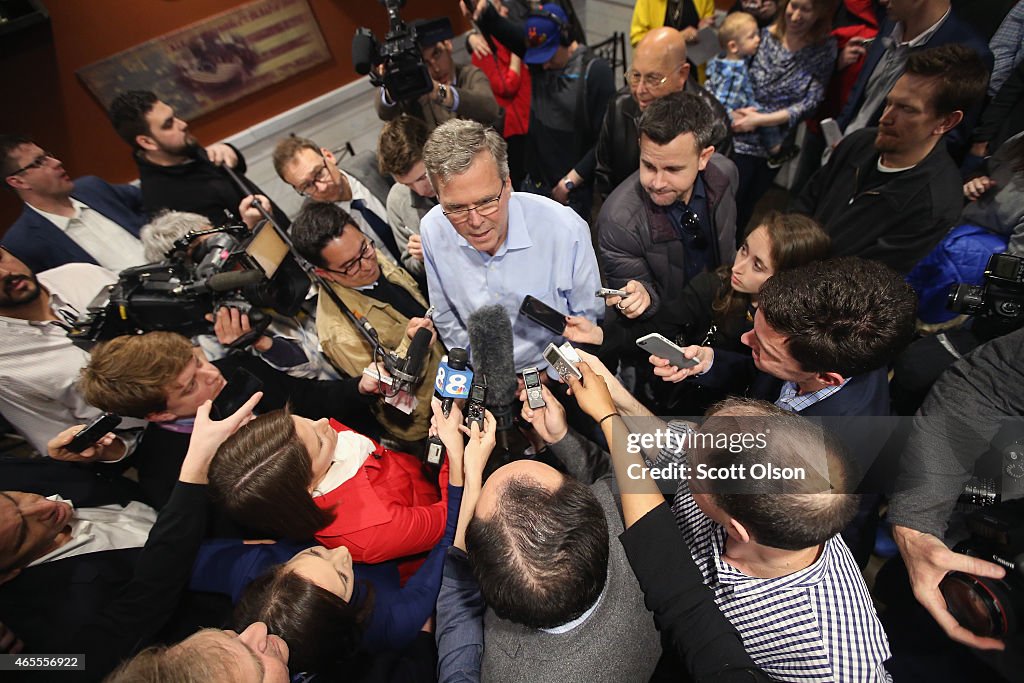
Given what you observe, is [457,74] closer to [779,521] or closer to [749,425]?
[749,425]

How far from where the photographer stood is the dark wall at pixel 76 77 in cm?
322

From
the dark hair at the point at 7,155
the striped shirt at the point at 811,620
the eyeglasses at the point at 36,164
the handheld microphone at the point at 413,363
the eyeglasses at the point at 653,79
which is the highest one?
the dark hair at the point at 7,155

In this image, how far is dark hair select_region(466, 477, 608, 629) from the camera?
106 centimetres

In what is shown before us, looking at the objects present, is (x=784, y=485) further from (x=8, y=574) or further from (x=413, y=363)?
(x=8, y=574)

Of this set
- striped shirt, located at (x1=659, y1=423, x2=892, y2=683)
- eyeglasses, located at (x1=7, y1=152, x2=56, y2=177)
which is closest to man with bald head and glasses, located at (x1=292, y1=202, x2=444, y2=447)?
striped shirt, located at (x1=659, y1=423, x2=892, y2=683)

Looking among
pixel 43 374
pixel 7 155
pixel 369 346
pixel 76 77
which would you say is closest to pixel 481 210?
pixel 369 346

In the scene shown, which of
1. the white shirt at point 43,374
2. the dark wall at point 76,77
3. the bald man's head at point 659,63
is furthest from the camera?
the dark wall at point 76,77

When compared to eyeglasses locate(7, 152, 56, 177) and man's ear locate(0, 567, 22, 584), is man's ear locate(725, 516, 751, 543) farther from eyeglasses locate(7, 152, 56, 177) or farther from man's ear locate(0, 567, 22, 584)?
eyeglasses locate(7, 152, 56, 177)

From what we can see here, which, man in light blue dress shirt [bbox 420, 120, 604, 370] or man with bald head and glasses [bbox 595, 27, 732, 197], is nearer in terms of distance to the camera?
man in light blue dress shirt [bbox 420, 120, 604, 370]

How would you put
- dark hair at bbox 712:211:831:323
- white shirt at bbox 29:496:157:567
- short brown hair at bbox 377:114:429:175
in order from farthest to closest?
1. short brown hair at bbox 377:114:429:175
2. dark hair at bbox 712:211:831:323
3. white shirt at bbox 29:496:157:567

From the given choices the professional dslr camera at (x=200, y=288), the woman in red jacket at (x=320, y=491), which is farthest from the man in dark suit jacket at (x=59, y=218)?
the woman in red jacket at (x=320, y=491)

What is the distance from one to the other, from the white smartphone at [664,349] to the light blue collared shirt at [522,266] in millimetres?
386

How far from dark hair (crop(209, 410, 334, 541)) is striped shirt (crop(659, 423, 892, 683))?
1.26 meters

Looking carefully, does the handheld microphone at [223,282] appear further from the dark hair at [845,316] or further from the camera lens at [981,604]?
the camera lens at [981,604]
